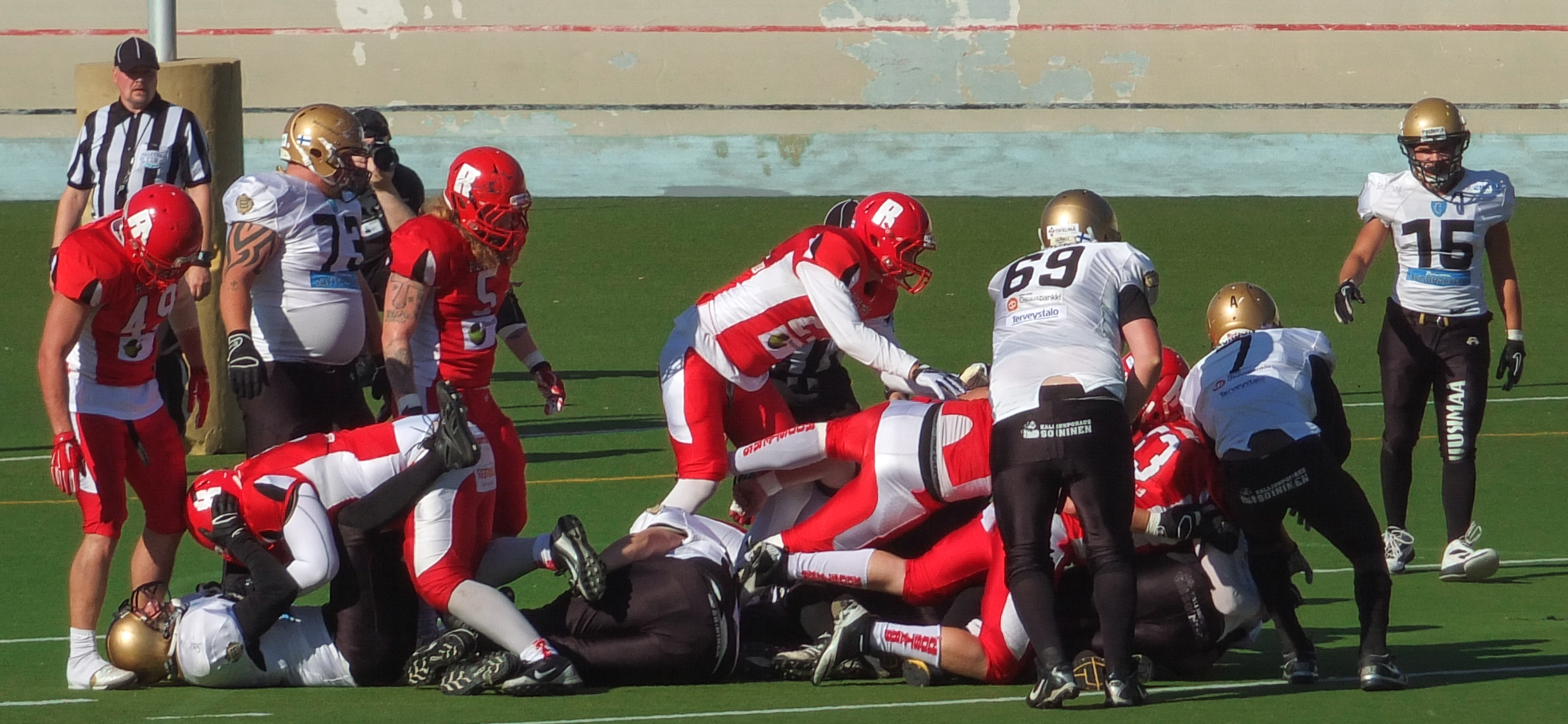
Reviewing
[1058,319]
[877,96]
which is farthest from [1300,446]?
[877,96]

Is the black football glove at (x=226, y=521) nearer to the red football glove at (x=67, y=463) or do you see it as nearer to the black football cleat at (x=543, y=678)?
the red football glove at (x=67, y=463)

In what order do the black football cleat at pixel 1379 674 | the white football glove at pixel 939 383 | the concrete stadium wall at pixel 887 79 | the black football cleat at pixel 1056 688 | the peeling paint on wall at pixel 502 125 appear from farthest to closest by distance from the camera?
the peeling paint on wall at pixel 502 125
the concrete stadium wall at pixel 887 79
the white football glove at pixel 939 383
the black football cleat at pixel 1379 674
the black football cleat at pixel 1056 688

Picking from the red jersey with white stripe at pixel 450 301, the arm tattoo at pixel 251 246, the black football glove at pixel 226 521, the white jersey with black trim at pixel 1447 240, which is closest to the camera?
the black football glove at pixel 226 521

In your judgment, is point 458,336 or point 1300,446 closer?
point 1300,446

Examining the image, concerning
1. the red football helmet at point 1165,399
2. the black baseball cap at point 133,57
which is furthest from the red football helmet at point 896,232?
the black baseball cap at point 133,57

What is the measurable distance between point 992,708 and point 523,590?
2.75m

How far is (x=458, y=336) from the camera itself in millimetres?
7449

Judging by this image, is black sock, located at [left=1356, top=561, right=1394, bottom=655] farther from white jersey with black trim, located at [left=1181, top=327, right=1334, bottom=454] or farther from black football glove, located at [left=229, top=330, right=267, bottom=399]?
black football glove, located at [left=229, top=330, right=267, bottom=399]

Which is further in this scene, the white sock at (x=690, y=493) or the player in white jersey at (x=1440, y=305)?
the player in white jersey at (x=1440, y=305)

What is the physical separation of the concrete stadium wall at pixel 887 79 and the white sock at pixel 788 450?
→ 15.4m

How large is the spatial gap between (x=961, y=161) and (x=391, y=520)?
56.0 ft

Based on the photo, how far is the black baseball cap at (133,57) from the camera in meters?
9.66

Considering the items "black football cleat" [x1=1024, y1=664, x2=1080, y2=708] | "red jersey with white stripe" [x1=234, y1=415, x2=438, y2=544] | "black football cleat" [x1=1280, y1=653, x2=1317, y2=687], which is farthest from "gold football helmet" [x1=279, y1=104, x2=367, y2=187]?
"black football cleat" [x1=1280, y1=653, x2=1317, y2=687]

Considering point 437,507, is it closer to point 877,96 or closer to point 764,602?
point 764,602
